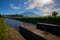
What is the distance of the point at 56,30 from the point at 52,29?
2.04ft

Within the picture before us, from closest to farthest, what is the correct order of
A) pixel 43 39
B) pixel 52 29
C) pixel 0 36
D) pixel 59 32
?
pixel 0 36 → pixel 43 39 → pixel 59 32 → pixel 52 29

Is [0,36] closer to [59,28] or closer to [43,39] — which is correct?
[43,39]

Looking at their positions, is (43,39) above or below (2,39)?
below

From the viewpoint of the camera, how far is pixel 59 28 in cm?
812

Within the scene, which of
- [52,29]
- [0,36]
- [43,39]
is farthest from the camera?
[52,29]

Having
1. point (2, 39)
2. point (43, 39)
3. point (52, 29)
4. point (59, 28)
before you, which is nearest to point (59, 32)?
point (59, 28)

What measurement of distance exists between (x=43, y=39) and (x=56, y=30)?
3.11m

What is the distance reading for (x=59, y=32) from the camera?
26.2ft

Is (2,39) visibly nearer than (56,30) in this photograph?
Yes

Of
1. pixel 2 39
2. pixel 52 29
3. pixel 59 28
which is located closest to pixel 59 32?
pixel 59 28

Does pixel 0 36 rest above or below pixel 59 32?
above

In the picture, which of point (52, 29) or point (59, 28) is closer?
point (59, 28)

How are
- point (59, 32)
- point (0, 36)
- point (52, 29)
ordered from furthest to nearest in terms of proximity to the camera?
1. point (52, 29)
2. point (59, 32)
3. point (0, 36)

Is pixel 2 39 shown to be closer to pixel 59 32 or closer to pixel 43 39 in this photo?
pixel 43 39
